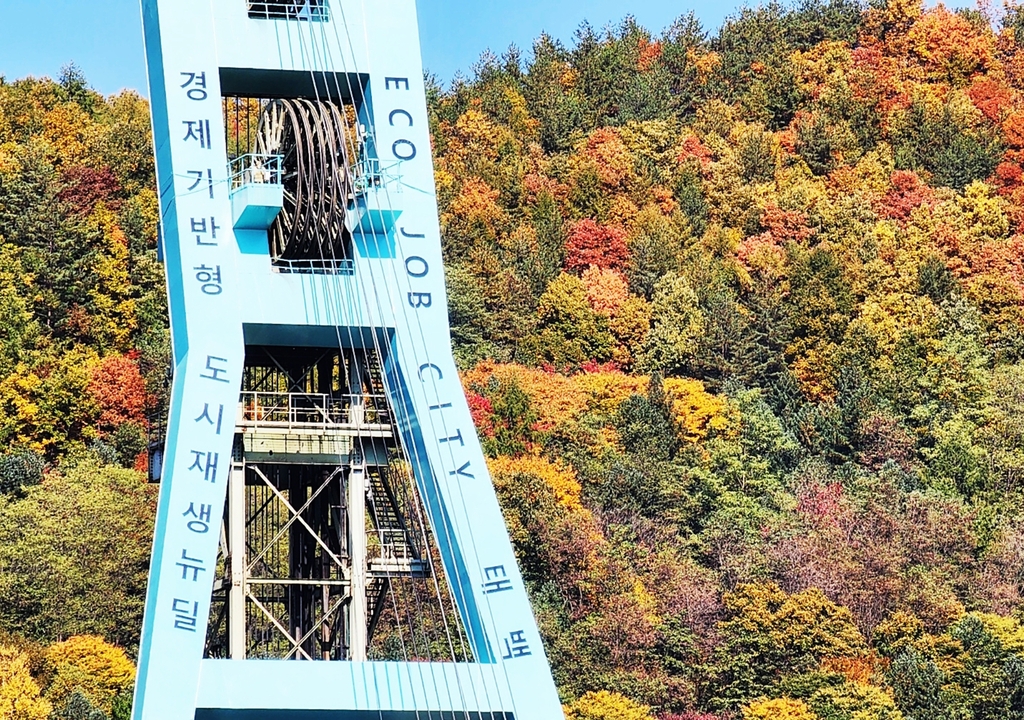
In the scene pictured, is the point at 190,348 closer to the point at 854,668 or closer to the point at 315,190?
the point at 315,190

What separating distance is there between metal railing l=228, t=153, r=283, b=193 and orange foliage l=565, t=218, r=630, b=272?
261ft

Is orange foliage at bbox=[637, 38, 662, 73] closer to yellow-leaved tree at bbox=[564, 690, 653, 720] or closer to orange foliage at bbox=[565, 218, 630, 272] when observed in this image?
orange foliage at bbox=[565, 218, 630, 272]

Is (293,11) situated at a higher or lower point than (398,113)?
higher

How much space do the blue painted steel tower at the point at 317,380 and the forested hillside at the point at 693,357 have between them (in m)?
35.6

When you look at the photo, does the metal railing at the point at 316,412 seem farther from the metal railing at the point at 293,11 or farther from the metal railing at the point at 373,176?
the metal railing at the point at 293,11

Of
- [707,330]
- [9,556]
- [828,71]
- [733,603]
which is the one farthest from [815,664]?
[828,71]

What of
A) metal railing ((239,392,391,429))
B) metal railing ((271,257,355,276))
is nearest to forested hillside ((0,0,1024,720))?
metal railing ((239,392,391,429))

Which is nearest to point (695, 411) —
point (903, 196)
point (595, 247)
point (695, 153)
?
point (595, 247)

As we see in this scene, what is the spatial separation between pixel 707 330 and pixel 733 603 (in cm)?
2923

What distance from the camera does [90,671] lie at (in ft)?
246

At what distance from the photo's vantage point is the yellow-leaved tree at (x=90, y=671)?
7419cm

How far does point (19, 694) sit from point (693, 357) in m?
43.0

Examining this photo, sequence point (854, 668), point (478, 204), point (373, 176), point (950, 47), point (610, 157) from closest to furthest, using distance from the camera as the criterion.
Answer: point (373, 176)
point (854, 668)
point (478, 204)
point (610, 157)
point (950, 47)

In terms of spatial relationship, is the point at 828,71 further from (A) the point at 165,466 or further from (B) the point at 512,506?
(A) the point at 165,466
